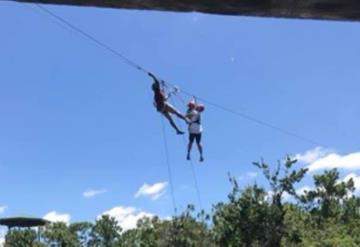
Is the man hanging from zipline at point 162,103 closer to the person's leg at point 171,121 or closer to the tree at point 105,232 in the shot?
the person's leg at point 171,121

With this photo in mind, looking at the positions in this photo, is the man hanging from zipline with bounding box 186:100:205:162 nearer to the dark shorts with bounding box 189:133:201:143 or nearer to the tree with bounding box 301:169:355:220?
the dark shorts with bounding box 189:133:201:143

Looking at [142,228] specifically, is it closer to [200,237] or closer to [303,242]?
[200,237]

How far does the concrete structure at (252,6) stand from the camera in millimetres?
4480

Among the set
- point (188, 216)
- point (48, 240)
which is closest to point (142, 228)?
point (48, 240)

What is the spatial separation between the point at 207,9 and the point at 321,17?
2.77ft

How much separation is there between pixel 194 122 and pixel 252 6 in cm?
1054

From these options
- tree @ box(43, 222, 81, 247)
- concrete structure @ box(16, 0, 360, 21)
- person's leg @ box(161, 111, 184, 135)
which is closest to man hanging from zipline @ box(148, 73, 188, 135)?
person's leg @ box(161, 111, 184, 135)

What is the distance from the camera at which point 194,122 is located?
1512 cm

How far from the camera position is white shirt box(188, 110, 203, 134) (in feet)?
49.2

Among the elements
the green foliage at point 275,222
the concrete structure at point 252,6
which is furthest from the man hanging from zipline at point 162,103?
the green foliage at point 275,222

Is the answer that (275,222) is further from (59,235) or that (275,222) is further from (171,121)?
(59,235)

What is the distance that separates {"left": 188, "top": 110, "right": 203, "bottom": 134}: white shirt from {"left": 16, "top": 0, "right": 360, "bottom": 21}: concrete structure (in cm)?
1019

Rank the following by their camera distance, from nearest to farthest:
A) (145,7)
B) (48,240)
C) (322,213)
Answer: (145,7) → (322,213) → (48,240)

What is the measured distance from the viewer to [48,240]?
261ft
